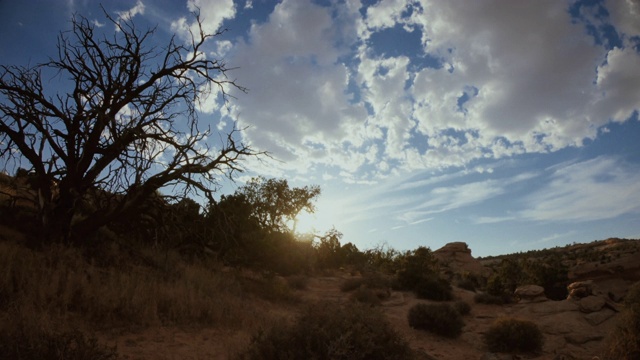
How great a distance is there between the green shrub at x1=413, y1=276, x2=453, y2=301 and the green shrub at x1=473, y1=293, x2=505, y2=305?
3.67 ft

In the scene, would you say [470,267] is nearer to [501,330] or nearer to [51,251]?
[501,330]

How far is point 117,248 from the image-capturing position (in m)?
11.1

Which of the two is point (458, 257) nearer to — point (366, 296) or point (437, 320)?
point (366, 296)

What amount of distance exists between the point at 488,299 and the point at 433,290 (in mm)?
2265

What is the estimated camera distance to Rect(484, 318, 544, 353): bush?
9.19 metres

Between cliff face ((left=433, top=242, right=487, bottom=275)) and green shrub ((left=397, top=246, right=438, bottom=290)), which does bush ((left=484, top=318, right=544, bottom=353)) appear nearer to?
green shrub ((left=397, top=246, right=438, bottom=290))

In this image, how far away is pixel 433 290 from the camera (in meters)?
15.5

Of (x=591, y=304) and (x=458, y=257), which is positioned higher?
(x=458, y=257)

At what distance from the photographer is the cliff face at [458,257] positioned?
1277 inches

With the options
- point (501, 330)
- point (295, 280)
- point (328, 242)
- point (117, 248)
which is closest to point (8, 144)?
point (117, 248)

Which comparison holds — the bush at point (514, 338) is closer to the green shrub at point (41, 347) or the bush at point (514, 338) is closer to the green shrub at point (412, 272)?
the green shrub at point (412, 272)

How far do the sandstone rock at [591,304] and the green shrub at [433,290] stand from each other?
15.5ft

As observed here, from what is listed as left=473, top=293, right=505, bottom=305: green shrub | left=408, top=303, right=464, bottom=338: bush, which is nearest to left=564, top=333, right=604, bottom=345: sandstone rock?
left=408, top=303, right=464, bottom=338: bush

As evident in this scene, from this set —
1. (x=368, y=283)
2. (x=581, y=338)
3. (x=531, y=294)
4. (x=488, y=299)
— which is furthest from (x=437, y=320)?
(x=368, y=283)
